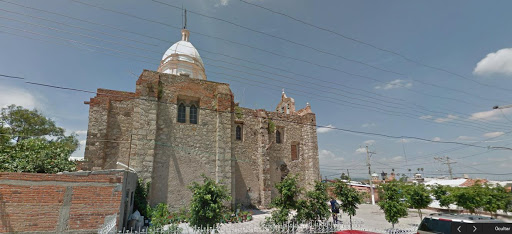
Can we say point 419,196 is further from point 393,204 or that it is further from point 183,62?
point 183,62

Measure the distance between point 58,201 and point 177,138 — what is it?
7.46 metres

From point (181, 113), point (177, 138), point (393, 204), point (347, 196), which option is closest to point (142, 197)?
point (177, 138)

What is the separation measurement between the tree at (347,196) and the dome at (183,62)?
16872 millimetres

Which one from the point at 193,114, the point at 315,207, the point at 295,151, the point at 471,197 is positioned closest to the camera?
the point at 315,207

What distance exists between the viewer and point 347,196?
11812 millimetres

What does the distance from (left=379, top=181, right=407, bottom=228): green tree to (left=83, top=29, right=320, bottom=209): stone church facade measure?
352 inches

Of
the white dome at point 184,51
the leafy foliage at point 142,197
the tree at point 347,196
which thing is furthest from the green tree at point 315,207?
the white dome at point 184,51

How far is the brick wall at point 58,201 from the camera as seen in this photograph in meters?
8.19

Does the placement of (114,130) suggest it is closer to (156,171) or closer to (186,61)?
(156,171)

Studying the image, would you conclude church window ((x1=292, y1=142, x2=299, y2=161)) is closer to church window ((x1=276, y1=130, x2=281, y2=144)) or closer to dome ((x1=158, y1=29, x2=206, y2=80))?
church window ((x1=276, y1=130, x2=281, y2=144))

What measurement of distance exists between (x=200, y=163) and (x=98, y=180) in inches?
280

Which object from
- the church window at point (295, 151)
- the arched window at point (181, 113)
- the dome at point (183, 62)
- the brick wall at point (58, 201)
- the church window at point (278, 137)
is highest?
the dome at point (183, 62)

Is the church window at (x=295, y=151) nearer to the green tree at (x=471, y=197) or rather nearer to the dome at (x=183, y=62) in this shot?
the dome at (x=183, y=62)

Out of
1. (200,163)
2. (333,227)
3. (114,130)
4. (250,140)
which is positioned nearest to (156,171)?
(200,163)
